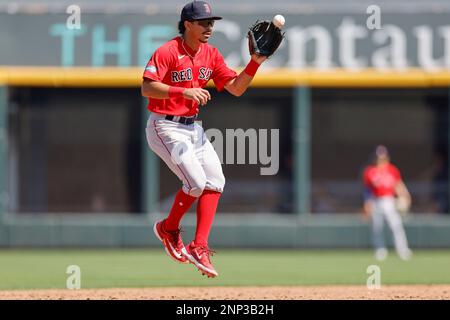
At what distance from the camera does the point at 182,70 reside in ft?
30.8

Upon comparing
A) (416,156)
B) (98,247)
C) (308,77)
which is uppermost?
(308,77)

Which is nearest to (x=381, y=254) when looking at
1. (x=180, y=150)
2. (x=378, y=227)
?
(x=378, y=227)

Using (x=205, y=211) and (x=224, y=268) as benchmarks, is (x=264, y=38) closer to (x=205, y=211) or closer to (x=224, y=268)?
(x=205, y=211)

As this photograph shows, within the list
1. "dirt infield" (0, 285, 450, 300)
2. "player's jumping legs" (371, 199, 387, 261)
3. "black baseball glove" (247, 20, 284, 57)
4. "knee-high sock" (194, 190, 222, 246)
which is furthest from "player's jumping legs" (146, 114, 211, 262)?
"player's jumping legs" (371, 199, 387, 261)

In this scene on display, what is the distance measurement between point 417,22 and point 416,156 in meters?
2.52

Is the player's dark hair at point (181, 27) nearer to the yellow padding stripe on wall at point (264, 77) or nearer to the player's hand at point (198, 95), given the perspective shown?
the player's hand at point (198, 95)

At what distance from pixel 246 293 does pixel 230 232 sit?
902 centimetres

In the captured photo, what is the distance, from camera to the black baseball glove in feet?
30.3

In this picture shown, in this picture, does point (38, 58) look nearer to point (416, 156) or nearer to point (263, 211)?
point (263, 211)

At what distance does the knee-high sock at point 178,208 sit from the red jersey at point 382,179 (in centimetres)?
919

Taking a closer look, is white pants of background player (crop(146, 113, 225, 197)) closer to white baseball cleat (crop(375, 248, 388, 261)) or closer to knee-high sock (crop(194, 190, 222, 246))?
knee-high sock (crop(194, 190, 222, 246))

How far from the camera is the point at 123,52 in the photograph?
20562 millimetres

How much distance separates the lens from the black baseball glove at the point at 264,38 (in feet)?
30.3

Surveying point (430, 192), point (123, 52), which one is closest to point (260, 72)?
point (123, 52)
